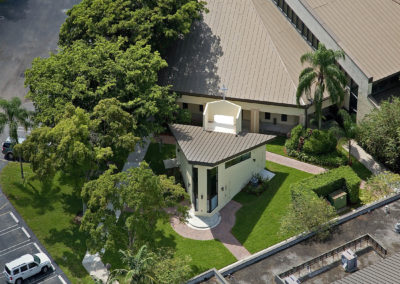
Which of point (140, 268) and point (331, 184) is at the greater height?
point (331, 184)

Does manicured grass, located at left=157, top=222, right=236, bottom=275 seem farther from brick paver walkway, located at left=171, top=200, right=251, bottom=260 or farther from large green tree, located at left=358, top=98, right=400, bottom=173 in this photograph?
large green tree, located at left=358, top=98, right=400, bottom=173

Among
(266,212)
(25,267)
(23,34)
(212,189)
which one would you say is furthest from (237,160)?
(23,34)

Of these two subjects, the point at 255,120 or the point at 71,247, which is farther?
the point at 255,120

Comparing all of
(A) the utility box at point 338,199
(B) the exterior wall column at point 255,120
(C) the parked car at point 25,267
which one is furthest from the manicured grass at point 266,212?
(C) the parked car at point 25,267

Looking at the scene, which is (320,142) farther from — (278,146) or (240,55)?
(240,55)

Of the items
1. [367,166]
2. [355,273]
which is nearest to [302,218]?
[355,273]

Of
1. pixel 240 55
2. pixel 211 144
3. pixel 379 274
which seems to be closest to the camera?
pixel 379 274
